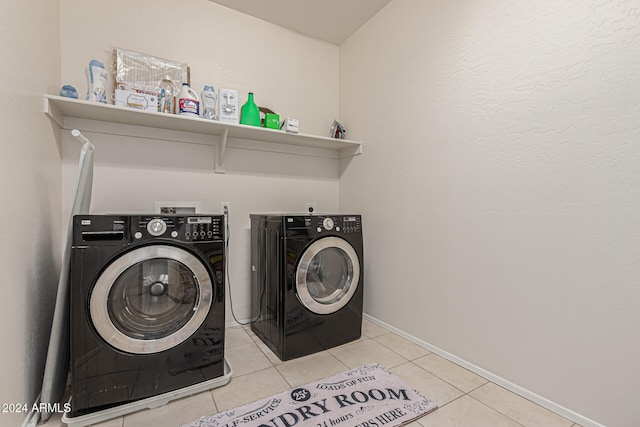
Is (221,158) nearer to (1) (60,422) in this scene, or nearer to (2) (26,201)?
(2) (26,201)

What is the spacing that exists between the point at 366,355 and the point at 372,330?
402 millimetres

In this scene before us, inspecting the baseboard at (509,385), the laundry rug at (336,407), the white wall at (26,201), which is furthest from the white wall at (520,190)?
the white wall at (26,201)

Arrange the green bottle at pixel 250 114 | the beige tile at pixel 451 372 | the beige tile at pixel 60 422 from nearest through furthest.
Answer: the beige tile at pixel 60 422
the beige tile at pixel 451 372
the green bottle at pixel 250 114

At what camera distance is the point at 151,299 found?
1399mm

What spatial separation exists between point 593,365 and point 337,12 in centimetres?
273

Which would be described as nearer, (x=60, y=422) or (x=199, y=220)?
(x=60, y=422)

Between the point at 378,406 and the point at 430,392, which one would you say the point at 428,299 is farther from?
the point at 378,406

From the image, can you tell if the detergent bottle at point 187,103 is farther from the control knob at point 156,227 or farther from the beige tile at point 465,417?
the beige tile at point 465,417

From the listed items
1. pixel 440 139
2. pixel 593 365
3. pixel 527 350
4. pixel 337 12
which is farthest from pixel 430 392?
pixel 337 12

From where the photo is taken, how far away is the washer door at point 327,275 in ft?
5.92

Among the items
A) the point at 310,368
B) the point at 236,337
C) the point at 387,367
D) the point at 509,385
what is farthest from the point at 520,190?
the point at 236,337

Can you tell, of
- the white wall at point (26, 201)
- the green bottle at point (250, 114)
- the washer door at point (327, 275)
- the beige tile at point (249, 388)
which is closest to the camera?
the white wall at point (26, 201)

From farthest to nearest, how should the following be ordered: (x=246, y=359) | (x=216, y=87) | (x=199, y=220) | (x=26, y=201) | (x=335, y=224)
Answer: (x=216, y=87), (x=335, y=224), (x=246, y=359), (x=199, y=220), (x=26, y=201)

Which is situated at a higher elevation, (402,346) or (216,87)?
(216,87)
